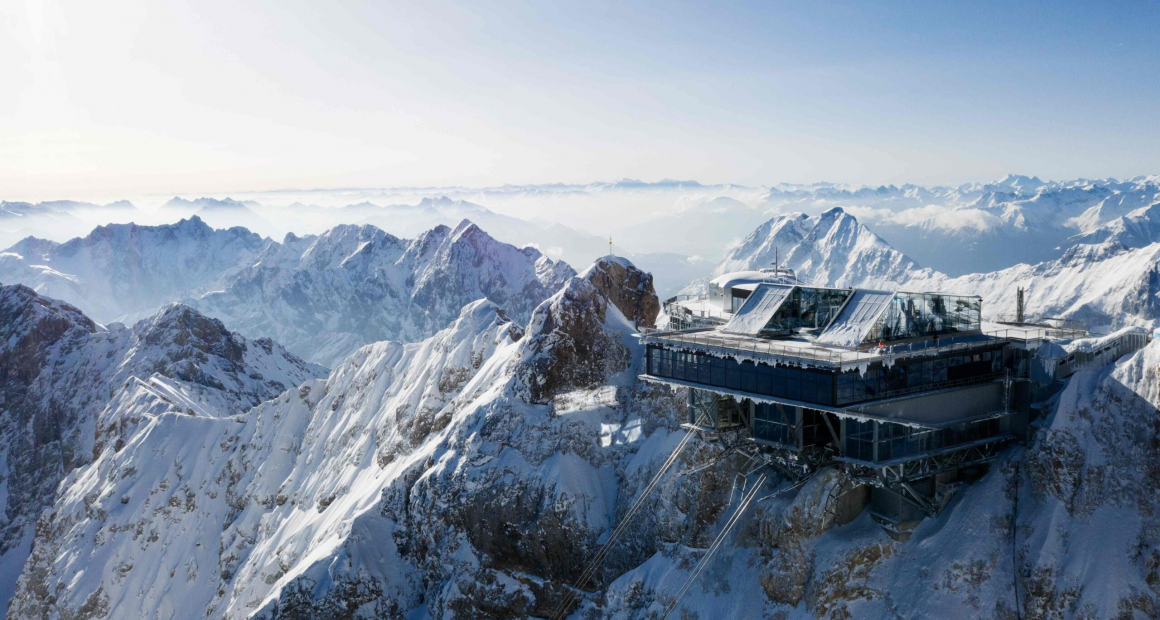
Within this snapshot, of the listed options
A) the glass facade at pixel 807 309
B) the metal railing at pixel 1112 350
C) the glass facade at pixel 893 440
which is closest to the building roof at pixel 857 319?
the glass facade at pixel 807 309

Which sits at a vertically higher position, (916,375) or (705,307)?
(705,307)

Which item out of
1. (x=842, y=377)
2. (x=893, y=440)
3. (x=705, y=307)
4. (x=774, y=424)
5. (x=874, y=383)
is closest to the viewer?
(x=842, y=377)

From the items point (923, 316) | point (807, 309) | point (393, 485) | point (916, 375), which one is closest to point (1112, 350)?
point (923, 316)

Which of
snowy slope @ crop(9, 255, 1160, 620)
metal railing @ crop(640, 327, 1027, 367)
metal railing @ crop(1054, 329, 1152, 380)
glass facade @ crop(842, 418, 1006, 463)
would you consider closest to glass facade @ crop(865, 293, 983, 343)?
metal railing @ crop(640, 327, 1027, 367)

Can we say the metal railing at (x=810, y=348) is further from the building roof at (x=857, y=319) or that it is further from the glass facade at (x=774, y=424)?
the glass facade at (x=774, y=424)

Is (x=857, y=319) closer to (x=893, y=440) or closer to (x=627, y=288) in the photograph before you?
(x=893, y=440)

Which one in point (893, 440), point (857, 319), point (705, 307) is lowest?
point (893, 440)

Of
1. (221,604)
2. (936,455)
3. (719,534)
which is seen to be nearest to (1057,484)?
(936,455)
